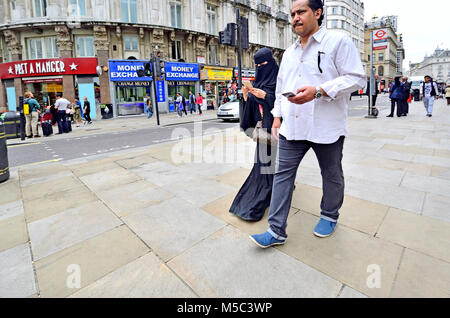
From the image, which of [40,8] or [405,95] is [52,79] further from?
[405,95]

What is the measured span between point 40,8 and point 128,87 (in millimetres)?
8328

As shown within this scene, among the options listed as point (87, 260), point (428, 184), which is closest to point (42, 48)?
point (87, 260)

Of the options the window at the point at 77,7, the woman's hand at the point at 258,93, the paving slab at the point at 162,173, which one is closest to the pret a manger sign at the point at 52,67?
the window at the point at 77,7

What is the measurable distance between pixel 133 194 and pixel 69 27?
851 inches

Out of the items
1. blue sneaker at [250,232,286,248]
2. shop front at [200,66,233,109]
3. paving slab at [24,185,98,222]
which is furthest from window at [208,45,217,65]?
blue sneaker at [250,232,286,248]

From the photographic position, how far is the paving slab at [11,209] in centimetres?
329

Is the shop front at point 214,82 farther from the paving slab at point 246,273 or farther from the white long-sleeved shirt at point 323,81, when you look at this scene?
the paving slab at point 246,273

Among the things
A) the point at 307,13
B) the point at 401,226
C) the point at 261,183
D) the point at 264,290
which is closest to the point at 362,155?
the point at 401,226

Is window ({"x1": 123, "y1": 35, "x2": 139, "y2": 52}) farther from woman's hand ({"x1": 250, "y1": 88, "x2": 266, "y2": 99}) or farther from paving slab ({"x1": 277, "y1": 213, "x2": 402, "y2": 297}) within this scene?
paving slab ({"x1": 277, "y1": 213, "x2": 402, "y2": 297})

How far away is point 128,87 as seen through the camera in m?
22.2

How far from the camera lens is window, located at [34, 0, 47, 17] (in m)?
20.1

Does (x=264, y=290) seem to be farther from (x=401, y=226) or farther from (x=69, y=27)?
(x=69, y=27)

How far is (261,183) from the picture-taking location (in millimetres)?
2955

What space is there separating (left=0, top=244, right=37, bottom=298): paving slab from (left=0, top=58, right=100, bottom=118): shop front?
20.9 m
